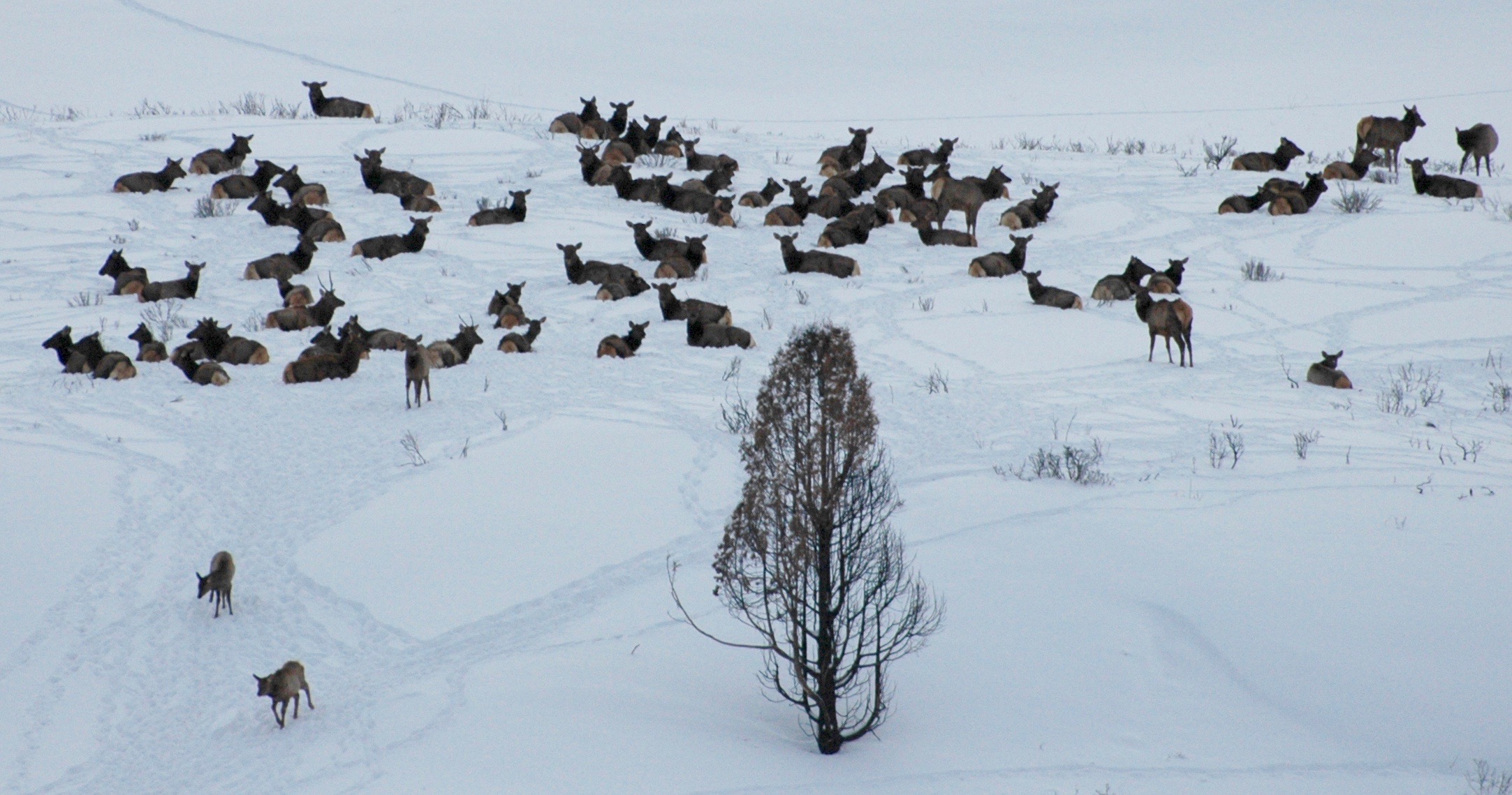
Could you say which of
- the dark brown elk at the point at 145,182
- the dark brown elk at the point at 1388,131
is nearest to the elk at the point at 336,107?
the dark brown elk at the point at 145,182

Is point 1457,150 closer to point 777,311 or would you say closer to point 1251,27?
point 777,311

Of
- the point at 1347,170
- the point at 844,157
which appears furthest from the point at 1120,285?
the point at 844,157

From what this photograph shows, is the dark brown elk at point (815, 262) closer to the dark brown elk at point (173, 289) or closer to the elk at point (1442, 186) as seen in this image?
the dark brown elk at point (173, 289)

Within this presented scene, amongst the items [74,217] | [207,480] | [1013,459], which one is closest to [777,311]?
[1013,459]

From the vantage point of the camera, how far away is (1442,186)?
69.8ft

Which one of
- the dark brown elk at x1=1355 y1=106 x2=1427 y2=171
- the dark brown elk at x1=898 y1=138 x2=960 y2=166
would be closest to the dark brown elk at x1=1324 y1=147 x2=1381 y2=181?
the dark brown elk at x1=1355 y1=106 x2=1427 y2=171

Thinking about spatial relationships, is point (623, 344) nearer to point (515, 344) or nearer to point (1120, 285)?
point (515, 344)

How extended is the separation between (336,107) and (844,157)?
11.5m

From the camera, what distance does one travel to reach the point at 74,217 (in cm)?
2086

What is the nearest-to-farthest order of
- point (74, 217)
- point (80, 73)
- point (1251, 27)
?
point (74, 217) < point (80, 73) < point (1251, 27)

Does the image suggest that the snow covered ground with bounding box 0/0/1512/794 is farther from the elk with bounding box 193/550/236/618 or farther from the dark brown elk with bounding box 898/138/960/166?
→ the dark brown elk with bounding box 898/138/960/166

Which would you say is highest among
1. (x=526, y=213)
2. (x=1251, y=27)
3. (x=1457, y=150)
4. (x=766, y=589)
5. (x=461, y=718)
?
(x=1251, y=27)

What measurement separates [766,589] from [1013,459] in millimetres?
4849

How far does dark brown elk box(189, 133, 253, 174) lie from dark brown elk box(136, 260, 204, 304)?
6301 mm
